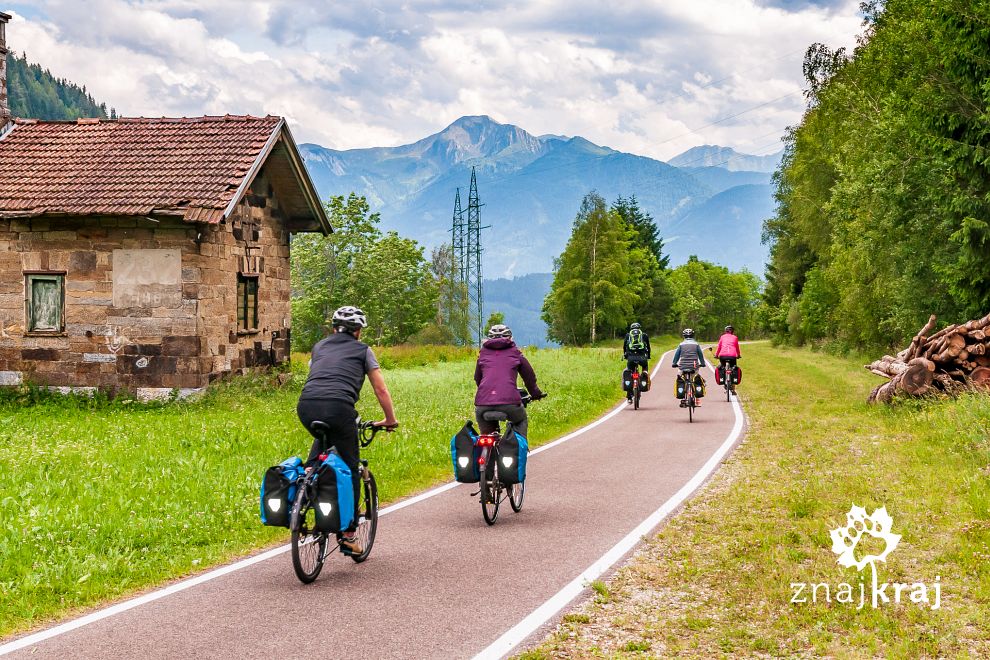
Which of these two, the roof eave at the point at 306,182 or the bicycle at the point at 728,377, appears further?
the bicycle at the point at 728,377

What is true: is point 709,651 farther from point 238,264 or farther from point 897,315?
point 897,315

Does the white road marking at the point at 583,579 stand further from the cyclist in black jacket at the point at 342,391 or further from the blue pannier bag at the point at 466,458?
the cyclist in black jacket at the point at 342,391

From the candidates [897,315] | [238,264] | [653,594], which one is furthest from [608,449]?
[897,315]

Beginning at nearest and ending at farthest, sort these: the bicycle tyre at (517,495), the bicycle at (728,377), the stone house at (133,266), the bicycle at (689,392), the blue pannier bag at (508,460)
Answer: the blue pannier bag at (508,460)
the bicycle tyre at (517,495)
the bicycle at (689,392)
the stone house at (133,266)
the bicycle at (728,377)

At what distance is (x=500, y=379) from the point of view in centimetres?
949

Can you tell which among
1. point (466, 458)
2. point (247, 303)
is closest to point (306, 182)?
point (247, 303)

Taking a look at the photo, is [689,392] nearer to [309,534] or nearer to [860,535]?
[860,535]

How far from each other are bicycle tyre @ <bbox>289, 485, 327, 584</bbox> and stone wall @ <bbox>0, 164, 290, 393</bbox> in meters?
13.1

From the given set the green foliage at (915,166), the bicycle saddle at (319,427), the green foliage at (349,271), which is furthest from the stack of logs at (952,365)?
the green foliage at (349,271)

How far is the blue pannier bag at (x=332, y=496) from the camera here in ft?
21.8

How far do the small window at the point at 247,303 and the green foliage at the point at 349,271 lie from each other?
144ft

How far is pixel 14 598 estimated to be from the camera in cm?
645

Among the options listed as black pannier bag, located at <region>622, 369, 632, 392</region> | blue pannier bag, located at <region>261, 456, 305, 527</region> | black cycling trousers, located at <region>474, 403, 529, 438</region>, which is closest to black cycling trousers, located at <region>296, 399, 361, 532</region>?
blue pannier bag, located at <region>261, 456, 305, 527</region>

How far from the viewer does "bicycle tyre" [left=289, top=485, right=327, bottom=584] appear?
6504 mm
